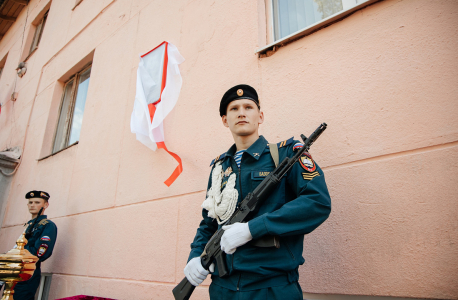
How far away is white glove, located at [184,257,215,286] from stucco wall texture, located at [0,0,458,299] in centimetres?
71

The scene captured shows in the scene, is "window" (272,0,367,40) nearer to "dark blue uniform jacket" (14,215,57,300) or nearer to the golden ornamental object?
the golden ornamental object

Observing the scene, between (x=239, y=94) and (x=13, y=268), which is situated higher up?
(x=239, y=94)

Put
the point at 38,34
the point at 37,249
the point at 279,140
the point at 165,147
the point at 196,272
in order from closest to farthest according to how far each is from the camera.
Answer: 1. the point at 196,272
2. the point at 279,140
3. the point at 165,147
4. the point at 37,249
5. the point at 38,34

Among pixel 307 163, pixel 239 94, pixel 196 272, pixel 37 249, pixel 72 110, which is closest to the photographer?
pixel 307 163

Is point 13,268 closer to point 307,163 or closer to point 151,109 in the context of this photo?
point 151,109

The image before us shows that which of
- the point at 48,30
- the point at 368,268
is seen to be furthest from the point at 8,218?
the point at 368,268

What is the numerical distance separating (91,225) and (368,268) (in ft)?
10.8

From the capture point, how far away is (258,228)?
1.25m

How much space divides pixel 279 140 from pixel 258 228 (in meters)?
1.10

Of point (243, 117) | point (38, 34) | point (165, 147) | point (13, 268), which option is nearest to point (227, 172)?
point (243, 117)

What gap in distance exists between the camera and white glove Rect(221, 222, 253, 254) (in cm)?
128

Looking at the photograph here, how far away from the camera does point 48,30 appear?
269 inches

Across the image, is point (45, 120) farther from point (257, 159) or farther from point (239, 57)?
point (257, 159)

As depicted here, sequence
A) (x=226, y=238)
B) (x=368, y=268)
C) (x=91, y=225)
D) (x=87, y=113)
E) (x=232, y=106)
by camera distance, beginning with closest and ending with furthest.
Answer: (x=226, y=238) < (x=368, y=268) < (x=232, y=106) < (x=91, y=225) < (x=87, y=113)
